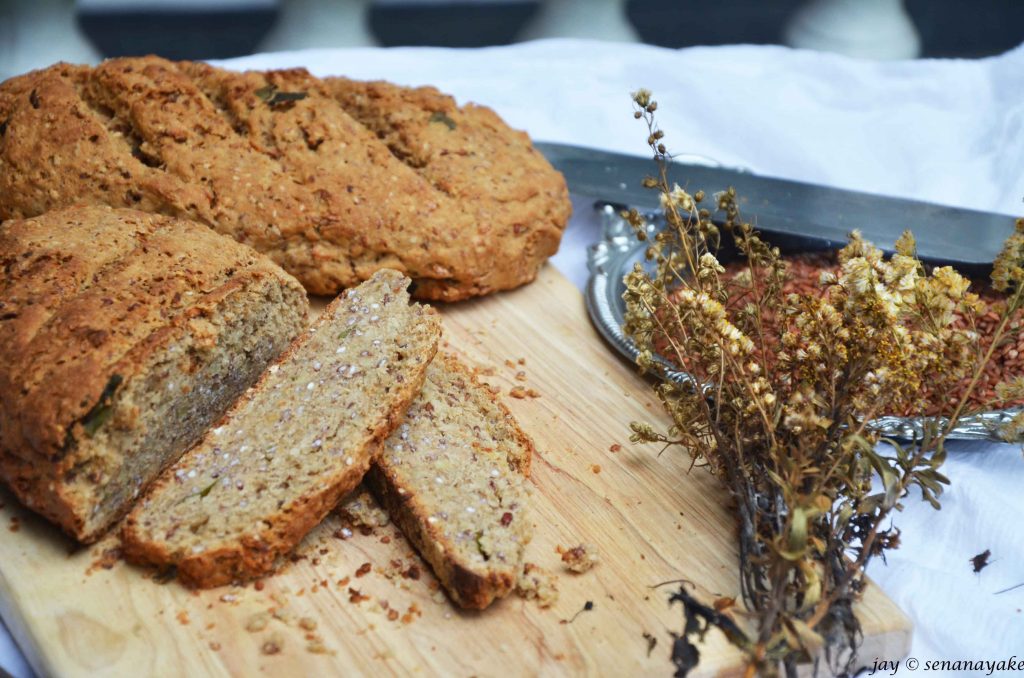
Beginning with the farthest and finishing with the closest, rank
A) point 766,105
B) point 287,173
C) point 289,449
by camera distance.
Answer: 1. point 766,105
2. point 287,173
3. point 289,449

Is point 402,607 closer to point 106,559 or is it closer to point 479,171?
point 106,559

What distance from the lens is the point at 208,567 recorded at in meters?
2.90

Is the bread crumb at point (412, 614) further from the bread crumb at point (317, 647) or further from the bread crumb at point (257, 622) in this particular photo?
the bread crumb at point (257, 622)

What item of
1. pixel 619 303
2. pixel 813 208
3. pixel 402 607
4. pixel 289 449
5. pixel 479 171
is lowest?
pixel 402 607

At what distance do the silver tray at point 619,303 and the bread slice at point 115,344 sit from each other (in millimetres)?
1275

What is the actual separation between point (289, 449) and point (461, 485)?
0.55 meters

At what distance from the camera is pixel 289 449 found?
125 inches

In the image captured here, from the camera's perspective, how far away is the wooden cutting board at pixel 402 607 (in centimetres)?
277

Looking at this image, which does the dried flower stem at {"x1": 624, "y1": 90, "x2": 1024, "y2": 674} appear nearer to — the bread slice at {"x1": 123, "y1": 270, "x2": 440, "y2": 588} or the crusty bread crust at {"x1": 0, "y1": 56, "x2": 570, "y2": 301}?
Answer: the bread slice at {"x1": 123, "y1": 270, "x2": 440, "y2": 588}

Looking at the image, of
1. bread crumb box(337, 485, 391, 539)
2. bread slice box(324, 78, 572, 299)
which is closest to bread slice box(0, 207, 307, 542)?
bread crumb box(337, 485, 391, 539)

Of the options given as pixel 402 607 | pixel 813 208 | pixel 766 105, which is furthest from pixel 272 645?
pixel 766 105

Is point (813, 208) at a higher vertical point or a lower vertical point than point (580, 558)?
higher

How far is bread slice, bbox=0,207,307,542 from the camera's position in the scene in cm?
298

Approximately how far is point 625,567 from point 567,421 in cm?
78
